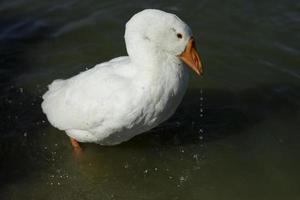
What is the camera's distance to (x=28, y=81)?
29.4ft

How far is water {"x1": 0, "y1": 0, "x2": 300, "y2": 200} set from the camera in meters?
7.24

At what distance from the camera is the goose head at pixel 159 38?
6.26 m

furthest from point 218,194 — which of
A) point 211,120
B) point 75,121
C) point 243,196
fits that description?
point 75,121

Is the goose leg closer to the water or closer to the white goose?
the water

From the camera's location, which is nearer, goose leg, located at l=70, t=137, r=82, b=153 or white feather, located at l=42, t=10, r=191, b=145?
white feather, located at l=42, t=10, r=191, b=145

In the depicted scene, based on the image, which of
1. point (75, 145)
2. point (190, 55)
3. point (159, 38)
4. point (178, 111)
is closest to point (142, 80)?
point (159, 38)

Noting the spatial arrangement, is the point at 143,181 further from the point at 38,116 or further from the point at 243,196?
the point at 38,116

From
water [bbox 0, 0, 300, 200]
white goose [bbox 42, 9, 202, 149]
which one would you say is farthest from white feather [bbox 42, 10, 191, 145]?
water [bbox 0, 0, 300, 200]

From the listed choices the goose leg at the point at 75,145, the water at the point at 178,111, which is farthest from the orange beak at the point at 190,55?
the goose leg at the point at 75,145

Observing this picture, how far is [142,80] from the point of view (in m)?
6.39

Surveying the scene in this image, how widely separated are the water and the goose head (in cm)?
161

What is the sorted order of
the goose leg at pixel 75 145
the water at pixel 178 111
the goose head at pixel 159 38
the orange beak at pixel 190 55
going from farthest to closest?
the goose leg at pixel 75 145 → the water at pixel 178 111 → the orange beak at pixel 190 55 → the goose head at pixel 159 38

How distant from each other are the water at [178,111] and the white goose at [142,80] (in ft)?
3.14

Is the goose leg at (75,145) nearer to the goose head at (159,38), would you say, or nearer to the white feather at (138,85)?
the white feather at (138,85)
